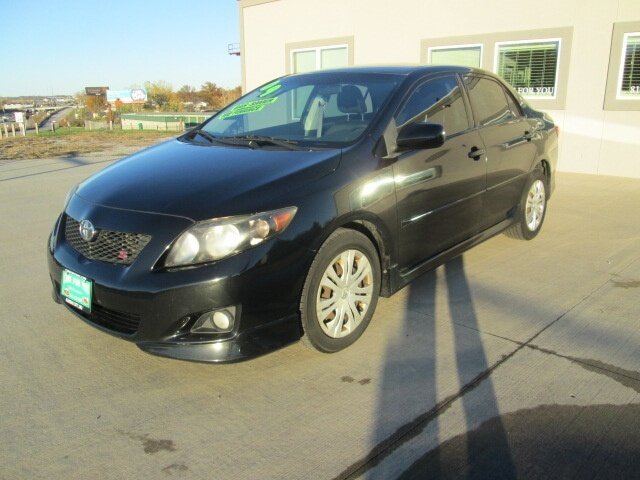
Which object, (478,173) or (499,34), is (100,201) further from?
(499,34)

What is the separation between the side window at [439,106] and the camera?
3.81 m

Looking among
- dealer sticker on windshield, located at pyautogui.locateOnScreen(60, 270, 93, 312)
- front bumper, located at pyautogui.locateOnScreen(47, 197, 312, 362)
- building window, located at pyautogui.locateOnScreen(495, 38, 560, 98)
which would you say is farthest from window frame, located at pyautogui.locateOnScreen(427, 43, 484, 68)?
dealer sticker on windshield, located at pyautogui.locateOnScreen(60, 270, 93, 312)

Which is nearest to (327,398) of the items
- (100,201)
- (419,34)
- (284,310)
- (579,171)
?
(284,310)

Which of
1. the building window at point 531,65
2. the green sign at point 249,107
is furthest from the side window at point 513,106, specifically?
the building window at point 531,65

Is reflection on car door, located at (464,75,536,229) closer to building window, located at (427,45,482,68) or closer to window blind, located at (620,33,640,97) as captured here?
window blind, located at (620,33,640,97)

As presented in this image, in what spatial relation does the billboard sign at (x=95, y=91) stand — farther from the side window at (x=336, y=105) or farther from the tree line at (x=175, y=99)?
the side window at (x=336, y=105)

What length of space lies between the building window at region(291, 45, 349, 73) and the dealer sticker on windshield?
10227 mm

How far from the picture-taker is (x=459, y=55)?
35.6 feet

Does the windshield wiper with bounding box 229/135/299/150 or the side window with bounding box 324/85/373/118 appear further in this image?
the side window with bounding box 324/85/373/118

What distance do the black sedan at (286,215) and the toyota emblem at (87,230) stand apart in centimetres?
2

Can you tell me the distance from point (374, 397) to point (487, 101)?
9.81 ft

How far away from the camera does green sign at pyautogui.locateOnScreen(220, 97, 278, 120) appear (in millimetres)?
4379

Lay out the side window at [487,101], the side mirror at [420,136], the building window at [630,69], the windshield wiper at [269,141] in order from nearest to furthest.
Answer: the side mirror at [420,136], the windshield wiper at [269,141], the side window at [487,101], the building window at [630,69]

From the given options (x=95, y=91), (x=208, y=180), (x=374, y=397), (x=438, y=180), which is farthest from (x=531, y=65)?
(x=95, y=91)
